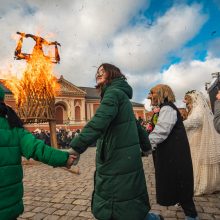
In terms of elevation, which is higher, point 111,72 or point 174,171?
point 111,72

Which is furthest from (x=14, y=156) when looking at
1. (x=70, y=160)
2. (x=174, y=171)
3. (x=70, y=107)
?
(x=70, y=107)

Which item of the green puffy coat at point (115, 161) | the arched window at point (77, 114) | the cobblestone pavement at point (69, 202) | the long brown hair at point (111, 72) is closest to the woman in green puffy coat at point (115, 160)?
the green puffy coat at point (115, 161)

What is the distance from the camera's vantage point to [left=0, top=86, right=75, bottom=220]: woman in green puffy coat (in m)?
1.75

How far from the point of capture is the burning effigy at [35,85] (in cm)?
903

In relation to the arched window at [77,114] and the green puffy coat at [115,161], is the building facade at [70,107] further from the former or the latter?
the green puffy coat at [115,161]

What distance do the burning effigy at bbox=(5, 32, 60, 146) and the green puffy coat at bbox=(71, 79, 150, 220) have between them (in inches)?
291

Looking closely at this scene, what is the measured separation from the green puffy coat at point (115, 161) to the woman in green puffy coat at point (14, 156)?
0.79ft

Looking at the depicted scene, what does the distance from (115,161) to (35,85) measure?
784 cm

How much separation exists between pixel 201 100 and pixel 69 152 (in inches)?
123

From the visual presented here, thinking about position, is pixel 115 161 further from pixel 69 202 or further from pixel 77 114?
pixel 77 114

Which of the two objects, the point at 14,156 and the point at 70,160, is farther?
the point at 70,160

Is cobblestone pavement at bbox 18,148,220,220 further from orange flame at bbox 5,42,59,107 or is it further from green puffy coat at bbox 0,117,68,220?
orange flame at bbox 5,42,59,107

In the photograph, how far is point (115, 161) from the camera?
2041mm

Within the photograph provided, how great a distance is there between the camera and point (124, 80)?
237 cm
